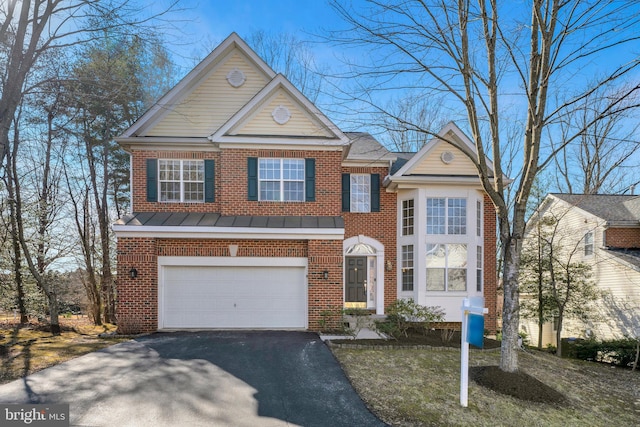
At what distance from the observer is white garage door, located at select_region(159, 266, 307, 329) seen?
1017 cm

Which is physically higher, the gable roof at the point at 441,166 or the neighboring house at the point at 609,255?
the gable roof at the point at 441,166

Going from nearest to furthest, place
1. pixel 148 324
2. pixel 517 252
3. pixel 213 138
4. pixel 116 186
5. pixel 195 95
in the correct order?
pixel 517 252
pixel 148 324
pixel 213 138
pixel 195 95
pixel 116 186

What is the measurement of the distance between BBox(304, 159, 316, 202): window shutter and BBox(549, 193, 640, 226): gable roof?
36.4 ft

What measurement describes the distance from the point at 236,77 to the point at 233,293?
7.18m

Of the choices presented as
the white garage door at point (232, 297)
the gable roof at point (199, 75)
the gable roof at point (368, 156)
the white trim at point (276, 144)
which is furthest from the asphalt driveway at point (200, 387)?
the gable roof at point (199, 75)

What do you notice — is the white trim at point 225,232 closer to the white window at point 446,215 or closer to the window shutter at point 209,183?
the window shutter at point 209,183

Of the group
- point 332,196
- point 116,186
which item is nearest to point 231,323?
point 332,196

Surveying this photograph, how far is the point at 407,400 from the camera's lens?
5.67m

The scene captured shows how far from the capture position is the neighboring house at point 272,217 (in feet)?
33.2

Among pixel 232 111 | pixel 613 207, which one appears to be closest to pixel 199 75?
pixel 232 111

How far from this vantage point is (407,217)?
12.3m

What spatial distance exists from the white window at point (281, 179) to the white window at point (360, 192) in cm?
241

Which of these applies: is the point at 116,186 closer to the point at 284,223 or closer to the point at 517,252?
the point at 284,223

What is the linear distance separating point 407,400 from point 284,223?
5977mm
